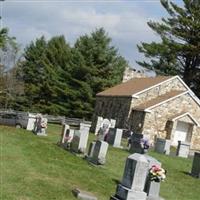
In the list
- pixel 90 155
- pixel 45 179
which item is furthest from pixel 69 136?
pixel 45 179

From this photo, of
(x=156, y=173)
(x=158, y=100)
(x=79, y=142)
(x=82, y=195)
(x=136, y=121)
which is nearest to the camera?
(x=82, y=195)

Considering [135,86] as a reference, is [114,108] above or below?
below

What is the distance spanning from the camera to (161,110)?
156ft

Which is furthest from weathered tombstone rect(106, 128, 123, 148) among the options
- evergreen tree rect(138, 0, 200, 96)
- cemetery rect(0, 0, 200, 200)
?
evergreen tree rect(138, 0, 200, 96)

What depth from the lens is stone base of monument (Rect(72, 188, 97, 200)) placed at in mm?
14034

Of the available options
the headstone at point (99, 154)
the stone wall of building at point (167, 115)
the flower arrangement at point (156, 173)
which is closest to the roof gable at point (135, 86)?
the stone wall of building at point (167, 115)

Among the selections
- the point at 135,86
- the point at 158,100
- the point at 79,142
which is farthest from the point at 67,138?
the point at 135,86

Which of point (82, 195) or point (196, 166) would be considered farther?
point (196, 166)

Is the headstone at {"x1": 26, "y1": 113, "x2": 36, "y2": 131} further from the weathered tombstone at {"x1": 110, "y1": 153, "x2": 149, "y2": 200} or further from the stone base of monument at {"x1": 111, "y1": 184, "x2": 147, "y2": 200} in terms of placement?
the stone base of monument at {"x1": 111, "y1": 184, "x2": 147, "y2": 200}

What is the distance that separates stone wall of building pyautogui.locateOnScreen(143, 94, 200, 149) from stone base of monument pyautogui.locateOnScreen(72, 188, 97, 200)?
32110 millimetres

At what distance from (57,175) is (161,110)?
3086 centimetres

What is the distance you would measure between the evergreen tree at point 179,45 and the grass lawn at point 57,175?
37.2 metres

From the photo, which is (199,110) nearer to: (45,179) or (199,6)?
(199,6)

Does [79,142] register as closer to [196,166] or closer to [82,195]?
[196,166]
